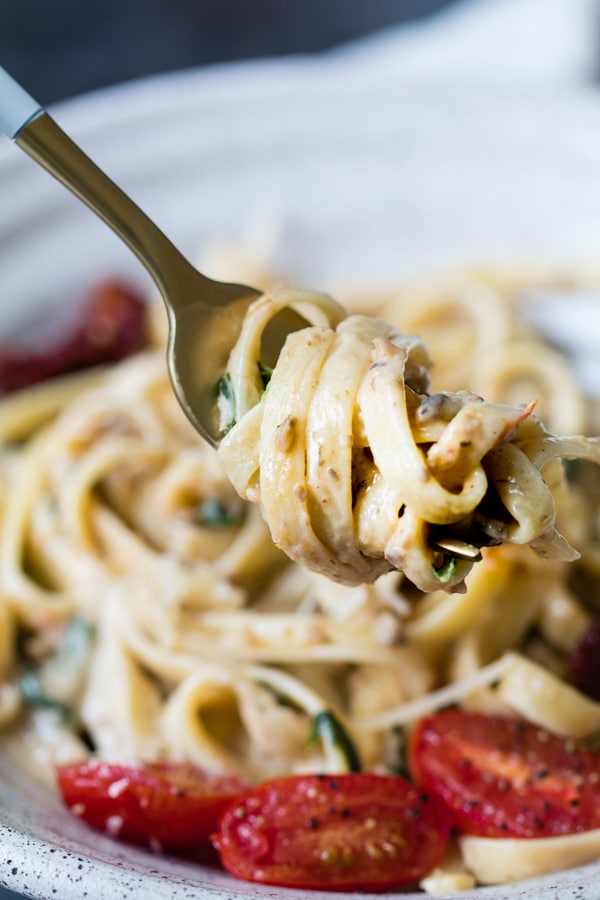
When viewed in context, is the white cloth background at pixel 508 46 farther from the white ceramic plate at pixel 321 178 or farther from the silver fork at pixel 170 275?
the silver fork at pixel 170 275

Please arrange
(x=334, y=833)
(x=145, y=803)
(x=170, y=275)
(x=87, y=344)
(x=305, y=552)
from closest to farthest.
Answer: (x=305, y=552) → (x=170, y=275) → (x=334, y=833) → (x=145, y=803) → (x=87, y=344)

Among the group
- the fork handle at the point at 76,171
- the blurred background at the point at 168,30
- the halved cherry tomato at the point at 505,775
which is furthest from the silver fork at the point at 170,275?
the blurred background at the point at 168,30

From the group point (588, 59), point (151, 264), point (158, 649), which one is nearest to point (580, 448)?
point (151, 264)

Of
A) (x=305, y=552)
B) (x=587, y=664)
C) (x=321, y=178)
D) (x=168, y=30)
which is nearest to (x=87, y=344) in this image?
(x=321, y=178)

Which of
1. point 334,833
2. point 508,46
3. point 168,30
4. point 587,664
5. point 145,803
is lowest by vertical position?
point 587,664

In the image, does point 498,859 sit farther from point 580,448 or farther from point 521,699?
point 580,448

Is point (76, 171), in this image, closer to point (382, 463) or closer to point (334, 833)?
point (382, 463)

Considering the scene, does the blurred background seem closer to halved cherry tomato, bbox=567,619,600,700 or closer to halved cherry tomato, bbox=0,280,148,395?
halved cherry tomato, bbox=0,280,148,395
